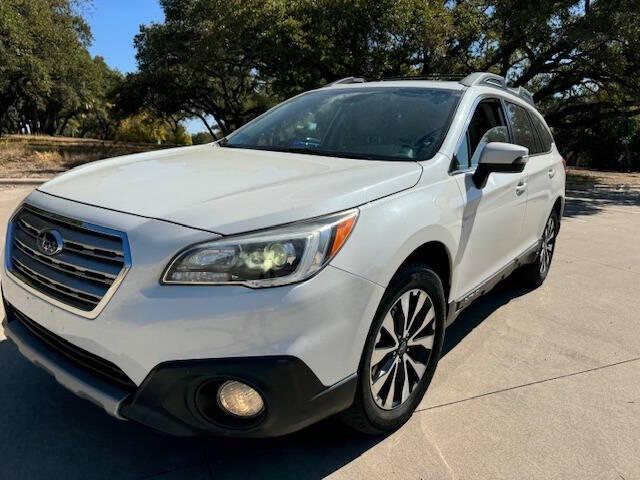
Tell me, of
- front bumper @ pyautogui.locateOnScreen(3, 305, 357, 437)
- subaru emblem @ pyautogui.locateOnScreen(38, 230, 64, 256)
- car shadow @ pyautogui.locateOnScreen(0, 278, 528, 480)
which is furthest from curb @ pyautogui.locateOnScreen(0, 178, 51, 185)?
front bumper @ pyautogui.locateOnScreen(3, 305, 357, 437)

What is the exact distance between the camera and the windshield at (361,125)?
10.1ft

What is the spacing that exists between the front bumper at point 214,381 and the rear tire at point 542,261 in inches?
130

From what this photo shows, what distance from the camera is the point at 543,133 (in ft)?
16.3

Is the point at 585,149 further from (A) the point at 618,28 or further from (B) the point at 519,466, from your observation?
(B) the point at 519,466

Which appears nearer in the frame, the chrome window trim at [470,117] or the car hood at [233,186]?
the car hood at [233,186]

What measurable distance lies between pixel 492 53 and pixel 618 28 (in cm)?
510

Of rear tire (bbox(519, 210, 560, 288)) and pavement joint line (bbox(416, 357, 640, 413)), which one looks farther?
rear tire (bbox(519, 210, 560, 288))

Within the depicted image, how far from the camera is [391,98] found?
3555mm

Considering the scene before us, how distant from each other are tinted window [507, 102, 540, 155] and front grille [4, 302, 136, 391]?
10.4 feet

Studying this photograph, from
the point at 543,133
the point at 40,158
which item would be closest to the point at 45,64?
the point at 40,158

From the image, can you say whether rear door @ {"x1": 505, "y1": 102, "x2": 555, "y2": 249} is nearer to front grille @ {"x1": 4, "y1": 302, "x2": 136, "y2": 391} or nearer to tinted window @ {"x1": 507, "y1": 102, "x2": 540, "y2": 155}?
tinted window @ {"x1": 507, "y1": 102, "x2": 540, "y2": 155}

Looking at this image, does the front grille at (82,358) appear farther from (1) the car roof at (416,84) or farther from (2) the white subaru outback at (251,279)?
(1) the car roof at (416,84)

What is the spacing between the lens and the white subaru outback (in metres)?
1.93

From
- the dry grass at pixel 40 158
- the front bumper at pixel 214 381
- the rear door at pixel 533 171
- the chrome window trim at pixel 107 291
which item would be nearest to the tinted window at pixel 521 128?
the rear door at pixel 533 171
